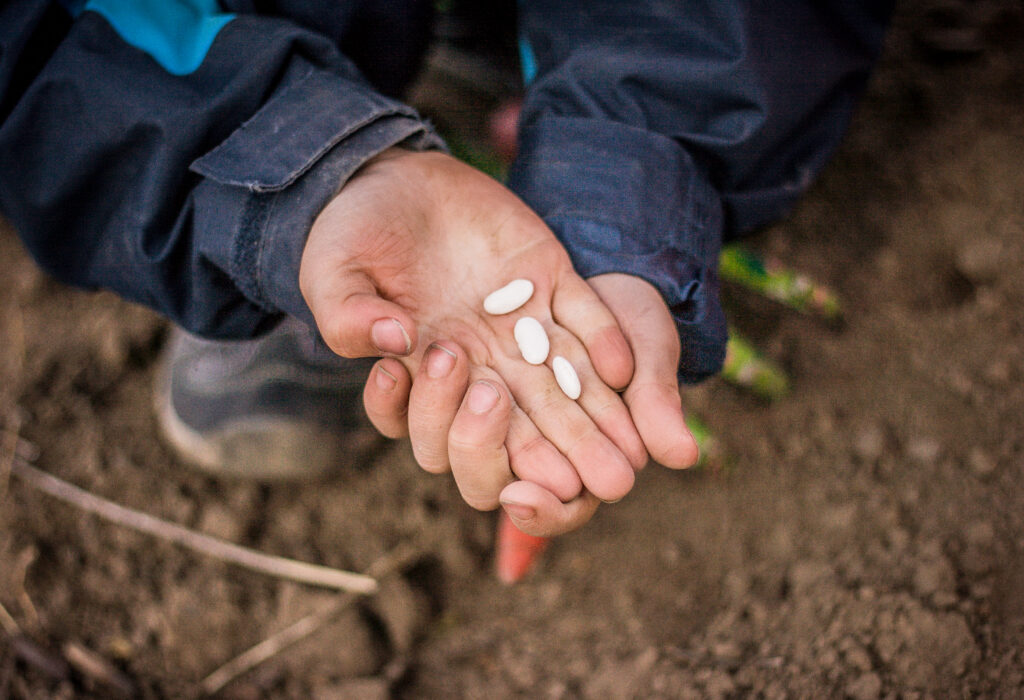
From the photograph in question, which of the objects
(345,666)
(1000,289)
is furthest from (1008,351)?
(345,666)

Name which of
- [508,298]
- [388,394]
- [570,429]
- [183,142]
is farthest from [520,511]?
[183,142]

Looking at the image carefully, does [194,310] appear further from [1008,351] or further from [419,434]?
[1008,351]

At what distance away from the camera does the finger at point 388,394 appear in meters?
1.03

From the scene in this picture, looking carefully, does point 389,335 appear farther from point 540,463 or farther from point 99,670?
point 99,670

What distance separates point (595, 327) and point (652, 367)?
0.37 feet

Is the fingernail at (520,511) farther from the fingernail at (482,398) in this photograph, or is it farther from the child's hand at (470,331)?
the fingernail at (482,398)

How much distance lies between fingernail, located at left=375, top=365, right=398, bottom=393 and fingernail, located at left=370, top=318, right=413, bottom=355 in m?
0.08

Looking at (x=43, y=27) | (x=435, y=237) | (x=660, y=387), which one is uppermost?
(x=43, y=27)

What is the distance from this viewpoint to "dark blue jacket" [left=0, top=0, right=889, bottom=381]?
121 centimetres

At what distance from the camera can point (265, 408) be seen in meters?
1.80

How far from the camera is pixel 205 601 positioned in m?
1.55

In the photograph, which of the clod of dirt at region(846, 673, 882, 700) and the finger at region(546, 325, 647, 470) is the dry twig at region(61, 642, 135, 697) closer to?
the finger at region(546, 325, 647, 470)

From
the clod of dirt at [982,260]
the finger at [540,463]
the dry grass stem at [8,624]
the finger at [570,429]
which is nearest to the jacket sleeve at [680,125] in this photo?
the finger at [570,429]

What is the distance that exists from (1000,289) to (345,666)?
179 centimetres
